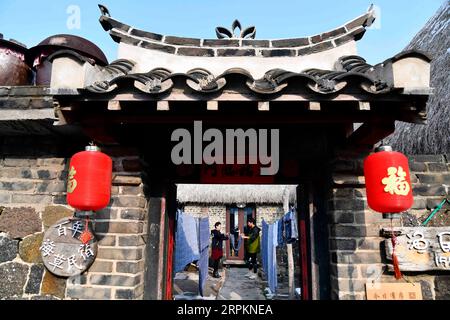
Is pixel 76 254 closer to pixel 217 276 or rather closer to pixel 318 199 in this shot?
pixel 318 199

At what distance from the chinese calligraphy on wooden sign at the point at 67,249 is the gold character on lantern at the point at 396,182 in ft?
8.13

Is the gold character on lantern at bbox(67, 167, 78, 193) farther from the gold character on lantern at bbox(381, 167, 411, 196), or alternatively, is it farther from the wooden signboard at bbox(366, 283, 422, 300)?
the wooden signboard at bbox(366, 283, 422, 300)

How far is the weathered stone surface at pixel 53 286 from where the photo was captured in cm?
279

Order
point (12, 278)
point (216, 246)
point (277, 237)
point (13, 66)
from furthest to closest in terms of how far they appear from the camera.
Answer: point (216, 246) < point (277, 237) < point (13, 66) < point (12, 278)

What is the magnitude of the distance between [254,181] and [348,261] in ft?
3.82

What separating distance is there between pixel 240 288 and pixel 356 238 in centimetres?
656

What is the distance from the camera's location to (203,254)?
25.1 ft

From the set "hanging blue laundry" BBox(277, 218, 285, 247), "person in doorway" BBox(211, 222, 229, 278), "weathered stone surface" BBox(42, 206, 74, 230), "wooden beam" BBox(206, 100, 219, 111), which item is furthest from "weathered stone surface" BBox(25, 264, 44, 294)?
"person in doorway" BBox(211, 222, 229, 278)

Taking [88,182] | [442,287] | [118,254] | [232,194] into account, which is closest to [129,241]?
[118,254]

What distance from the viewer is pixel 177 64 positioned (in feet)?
11.1

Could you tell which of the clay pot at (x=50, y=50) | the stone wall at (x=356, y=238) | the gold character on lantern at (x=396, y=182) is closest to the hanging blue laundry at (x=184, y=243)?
the clay pot at (x=50, y=50)

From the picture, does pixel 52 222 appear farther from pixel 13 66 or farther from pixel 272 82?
pixel 272 82

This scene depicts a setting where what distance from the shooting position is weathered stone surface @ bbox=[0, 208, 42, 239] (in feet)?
9.73

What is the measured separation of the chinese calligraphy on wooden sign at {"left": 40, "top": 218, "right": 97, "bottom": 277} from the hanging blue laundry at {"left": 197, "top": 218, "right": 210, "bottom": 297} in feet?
14.9
